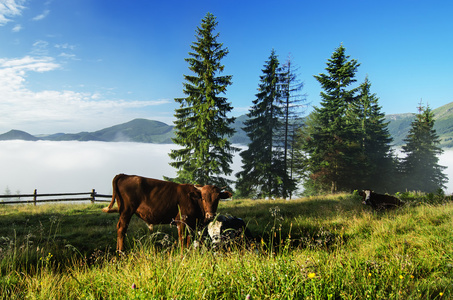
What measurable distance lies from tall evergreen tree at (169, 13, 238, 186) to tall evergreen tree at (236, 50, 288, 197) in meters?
4.55

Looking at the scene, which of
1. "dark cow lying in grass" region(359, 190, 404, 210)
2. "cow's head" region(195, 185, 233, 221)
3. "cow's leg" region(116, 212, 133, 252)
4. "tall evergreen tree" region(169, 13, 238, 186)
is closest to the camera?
"cow's head" region(195, 185, 233, 221)

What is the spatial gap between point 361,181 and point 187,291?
34.1 meters

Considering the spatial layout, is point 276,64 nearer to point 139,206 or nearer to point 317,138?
point 317,138

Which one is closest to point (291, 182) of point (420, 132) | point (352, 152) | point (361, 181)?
point (352, 152)

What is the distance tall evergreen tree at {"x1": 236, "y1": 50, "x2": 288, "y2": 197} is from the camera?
26375 millimetres

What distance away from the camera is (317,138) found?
28859mm

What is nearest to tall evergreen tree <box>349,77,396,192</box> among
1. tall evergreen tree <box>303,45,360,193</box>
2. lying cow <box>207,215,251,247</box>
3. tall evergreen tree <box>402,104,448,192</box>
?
tall evergreen tree <box>402,104,448,192</box>

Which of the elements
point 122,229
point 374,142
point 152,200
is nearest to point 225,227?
point 152,200

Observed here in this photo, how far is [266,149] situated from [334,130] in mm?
8689

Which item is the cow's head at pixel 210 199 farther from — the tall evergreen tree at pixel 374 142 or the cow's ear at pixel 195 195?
the tall evergreen tree at pixel 374 142

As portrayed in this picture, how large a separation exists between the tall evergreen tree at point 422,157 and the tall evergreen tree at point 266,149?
91.4ft

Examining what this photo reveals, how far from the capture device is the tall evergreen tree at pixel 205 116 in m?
22.2

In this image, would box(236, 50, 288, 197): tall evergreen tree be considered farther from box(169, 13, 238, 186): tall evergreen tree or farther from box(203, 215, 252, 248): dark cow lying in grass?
box(203, 215, 252, 248): dark cow lying in grass

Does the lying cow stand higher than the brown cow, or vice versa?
the brown cow
